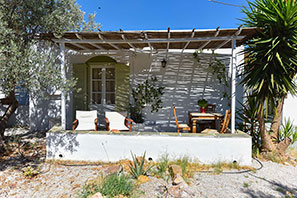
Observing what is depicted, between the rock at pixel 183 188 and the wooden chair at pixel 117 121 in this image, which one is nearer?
the rock at pixel 183 188

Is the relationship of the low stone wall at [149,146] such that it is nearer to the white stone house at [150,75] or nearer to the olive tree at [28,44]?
the olive tree at [28,44]

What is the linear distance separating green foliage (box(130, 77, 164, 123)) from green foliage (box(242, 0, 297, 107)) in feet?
10.6

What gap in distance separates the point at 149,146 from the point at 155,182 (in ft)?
3.00

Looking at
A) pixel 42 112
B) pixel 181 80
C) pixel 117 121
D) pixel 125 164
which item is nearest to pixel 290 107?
pixel 181 80

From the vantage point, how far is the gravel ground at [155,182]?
10.1 ft

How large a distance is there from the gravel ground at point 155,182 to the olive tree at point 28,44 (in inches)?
66.0

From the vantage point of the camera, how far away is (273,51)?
387 cm

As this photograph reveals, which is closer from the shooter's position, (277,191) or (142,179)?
(277,191)

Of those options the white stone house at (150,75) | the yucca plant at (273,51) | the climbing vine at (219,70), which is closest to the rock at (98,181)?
the white stone house at (150,75)

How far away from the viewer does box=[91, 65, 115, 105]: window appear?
6.85 m

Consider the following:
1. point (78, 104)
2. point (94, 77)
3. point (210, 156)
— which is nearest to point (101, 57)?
point (94, 77)

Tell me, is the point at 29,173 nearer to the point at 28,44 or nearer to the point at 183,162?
the point at 28,44

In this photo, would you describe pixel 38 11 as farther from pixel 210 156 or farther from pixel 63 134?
pixel 210 156

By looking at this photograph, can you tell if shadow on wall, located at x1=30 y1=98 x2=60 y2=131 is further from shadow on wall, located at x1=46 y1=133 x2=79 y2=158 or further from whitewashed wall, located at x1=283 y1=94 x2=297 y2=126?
whitewashed wall, located at x1=283 y1=94 x2=297 y2=126
